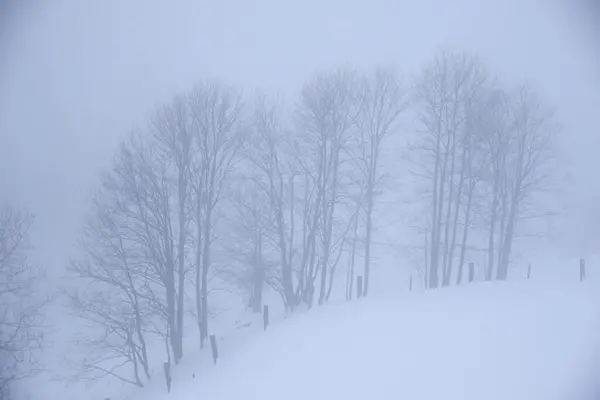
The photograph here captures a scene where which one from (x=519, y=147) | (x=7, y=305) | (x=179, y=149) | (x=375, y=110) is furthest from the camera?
(x=519, y=147)

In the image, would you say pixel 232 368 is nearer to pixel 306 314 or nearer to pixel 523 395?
pixel 306 314

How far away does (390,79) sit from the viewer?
1622 centimetres

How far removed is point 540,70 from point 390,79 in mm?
71514

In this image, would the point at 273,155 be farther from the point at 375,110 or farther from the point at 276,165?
the point at 375,110

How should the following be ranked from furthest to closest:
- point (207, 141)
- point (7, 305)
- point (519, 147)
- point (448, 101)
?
1. point (519, 147)
2. point (448, 101)
3. point (207, 141)
4. point (7, 305)

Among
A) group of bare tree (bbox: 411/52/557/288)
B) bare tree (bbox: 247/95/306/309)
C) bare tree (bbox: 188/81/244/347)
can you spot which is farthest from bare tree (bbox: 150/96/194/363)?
group of bare tree (bbox: 411/52/557/288)

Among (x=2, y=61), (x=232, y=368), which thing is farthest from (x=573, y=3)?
(x=2, y=61)

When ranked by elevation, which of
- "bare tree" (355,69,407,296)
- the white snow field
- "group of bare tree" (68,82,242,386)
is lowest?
the white snow field

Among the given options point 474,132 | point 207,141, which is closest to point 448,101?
point 474,132

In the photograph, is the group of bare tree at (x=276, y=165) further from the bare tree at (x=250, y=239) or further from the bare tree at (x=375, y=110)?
the bare tree at (x=250, y=239)

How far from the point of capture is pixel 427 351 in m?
8.45

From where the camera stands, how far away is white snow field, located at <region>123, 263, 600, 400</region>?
7.20 meters

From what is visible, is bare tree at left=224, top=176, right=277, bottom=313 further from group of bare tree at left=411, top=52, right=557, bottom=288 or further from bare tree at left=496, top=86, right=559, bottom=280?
bare tree at left=496, top=86, right=559, bottom=280

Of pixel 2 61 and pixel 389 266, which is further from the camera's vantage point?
pixel 389 266
